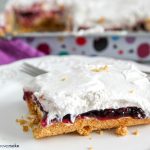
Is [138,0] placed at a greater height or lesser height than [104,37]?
greater

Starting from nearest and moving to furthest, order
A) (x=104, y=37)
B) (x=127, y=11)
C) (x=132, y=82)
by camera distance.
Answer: (x=132, y=82), (x=104, y=37), (x=127, y=11)

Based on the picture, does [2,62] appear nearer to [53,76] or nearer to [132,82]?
[53,76]

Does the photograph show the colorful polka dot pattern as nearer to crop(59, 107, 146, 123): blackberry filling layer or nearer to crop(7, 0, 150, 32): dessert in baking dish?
crop(7, 0, 150, 32): dessert in baking dish

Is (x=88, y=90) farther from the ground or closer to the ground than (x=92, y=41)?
closer to the ground

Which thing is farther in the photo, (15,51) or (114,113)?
(15,51)

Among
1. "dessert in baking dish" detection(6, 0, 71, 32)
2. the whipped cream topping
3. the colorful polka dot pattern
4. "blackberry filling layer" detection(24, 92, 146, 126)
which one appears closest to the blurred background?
the colorful polka dot pattern

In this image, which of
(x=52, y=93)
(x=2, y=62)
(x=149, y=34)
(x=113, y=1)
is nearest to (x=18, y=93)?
(x=52, y=93)

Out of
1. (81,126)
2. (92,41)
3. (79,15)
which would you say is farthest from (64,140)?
(79,15)

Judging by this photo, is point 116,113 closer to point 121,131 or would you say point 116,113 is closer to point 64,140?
point 121,131
